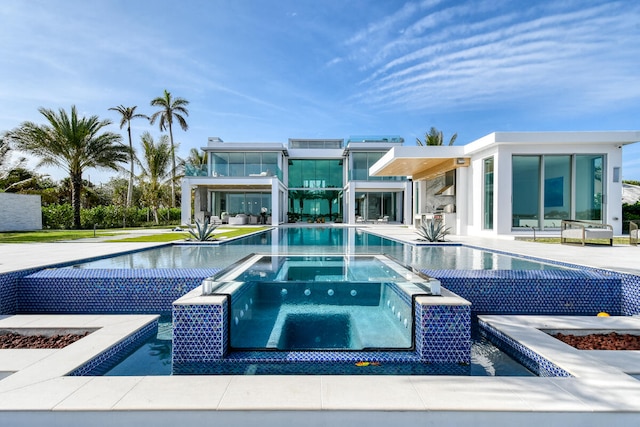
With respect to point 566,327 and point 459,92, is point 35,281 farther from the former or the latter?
point 459,92

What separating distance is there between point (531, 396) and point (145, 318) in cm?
430

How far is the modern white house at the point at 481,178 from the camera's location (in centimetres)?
1212

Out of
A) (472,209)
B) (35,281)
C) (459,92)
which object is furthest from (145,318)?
(459,92)

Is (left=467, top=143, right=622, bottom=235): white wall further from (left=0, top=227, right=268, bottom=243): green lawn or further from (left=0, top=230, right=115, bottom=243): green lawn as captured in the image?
(left=0, top=230, right=115, bottom=243): green lawn

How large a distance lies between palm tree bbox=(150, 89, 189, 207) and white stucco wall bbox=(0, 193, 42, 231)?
1049 cm

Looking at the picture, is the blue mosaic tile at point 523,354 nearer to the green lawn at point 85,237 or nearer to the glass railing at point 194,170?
the green lawn at point 85,237

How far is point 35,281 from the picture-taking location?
498 centimetres

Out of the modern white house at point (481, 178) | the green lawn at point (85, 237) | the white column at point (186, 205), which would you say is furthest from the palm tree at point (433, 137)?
the green lawn at point (85, 237)

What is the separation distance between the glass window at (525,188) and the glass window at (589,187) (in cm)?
147

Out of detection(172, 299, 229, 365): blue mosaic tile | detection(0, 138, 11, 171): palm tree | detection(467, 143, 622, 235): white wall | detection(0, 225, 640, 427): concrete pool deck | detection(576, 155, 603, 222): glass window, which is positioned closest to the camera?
detection(0, 225, 640, 427): concrete pool deck

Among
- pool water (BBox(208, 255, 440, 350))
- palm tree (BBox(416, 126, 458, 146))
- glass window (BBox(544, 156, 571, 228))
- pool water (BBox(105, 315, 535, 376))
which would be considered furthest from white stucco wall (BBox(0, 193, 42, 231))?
palm tree (BBox(416, 126, 458, 146))

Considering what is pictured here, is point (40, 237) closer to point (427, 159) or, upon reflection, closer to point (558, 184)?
point (427, 159)

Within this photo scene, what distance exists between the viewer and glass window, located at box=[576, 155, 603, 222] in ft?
40.1

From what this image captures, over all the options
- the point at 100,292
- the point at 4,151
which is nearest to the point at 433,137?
the point at 100,292
